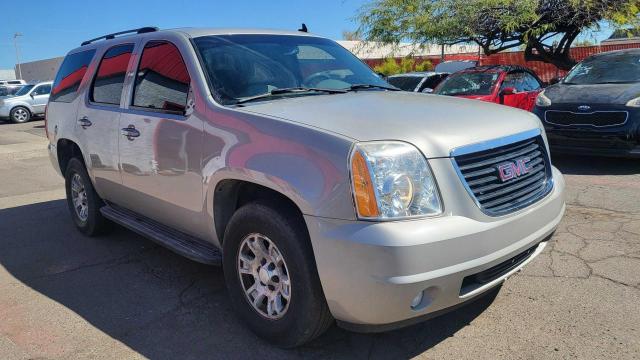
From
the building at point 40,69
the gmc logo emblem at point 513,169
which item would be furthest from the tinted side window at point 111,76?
the building at point 40,69

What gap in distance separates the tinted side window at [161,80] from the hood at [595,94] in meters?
6.02

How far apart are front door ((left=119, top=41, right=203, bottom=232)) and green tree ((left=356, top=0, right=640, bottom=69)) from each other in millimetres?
11715

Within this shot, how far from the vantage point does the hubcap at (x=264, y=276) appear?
9.55 ft

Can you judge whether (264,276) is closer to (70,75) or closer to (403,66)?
(70,75)

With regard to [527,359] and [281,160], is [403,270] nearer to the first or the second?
[281,160]

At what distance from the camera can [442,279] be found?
8.13ft

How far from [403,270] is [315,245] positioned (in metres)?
0.46

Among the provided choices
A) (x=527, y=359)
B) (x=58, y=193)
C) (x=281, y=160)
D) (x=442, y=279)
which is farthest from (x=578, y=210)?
(x=58, y=193)

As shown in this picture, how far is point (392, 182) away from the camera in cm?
249

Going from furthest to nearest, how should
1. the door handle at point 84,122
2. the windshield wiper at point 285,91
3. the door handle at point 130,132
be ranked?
the door handle at point 84,122
the door handle at point 130,132
the windshield wiper at point 285,91

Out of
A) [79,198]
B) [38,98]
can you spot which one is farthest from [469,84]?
[38,98]

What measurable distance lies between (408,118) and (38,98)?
24.1 m

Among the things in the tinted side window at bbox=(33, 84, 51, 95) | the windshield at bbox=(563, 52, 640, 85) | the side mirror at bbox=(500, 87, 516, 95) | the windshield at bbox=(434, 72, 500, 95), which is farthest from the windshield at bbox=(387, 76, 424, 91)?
the tinted side window at bbox=(33, 84, 51, 95)

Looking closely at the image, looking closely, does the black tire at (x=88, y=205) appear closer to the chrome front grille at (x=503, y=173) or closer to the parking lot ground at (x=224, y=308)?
the parking lot ground at (x=224, y=308)
